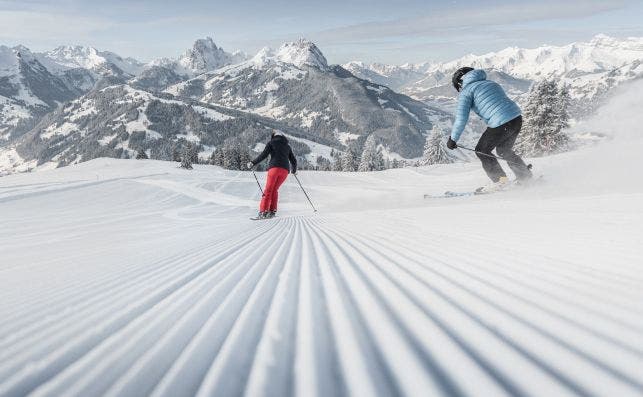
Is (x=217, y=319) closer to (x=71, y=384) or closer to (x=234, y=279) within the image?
(x=71, y=384)

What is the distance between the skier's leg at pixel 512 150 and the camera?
8.35 metres

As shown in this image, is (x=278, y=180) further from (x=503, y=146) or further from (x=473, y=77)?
(x=503, y=146)

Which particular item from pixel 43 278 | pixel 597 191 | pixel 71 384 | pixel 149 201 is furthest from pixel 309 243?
pixel 149 201

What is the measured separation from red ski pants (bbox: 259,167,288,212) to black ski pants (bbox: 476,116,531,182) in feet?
17.9

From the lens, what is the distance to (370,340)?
1.70m

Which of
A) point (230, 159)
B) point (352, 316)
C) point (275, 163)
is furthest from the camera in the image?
point (230, 159)

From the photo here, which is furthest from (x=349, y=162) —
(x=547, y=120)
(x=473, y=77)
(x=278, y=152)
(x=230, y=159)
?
(x=473, y=77)

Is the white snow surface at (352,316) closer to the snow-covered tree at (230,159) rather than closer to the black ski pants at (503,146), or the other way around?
the black ski pants at (503,146)

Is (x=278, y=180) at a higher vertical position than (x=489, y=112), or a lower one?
lower

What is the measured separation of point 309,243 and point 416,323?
3.23 metres

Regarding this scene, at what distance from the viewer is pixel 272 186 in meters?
11.5

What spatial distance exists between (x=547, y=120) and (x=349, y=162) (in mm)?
41716

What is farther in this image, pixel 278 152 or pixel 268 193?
pixel 268 193

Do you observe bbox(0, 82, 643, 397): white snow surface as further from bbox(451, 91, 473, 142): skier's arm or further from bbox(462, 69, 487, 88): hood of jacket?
bbox(462, 69, 487, 88): hood of jacket
